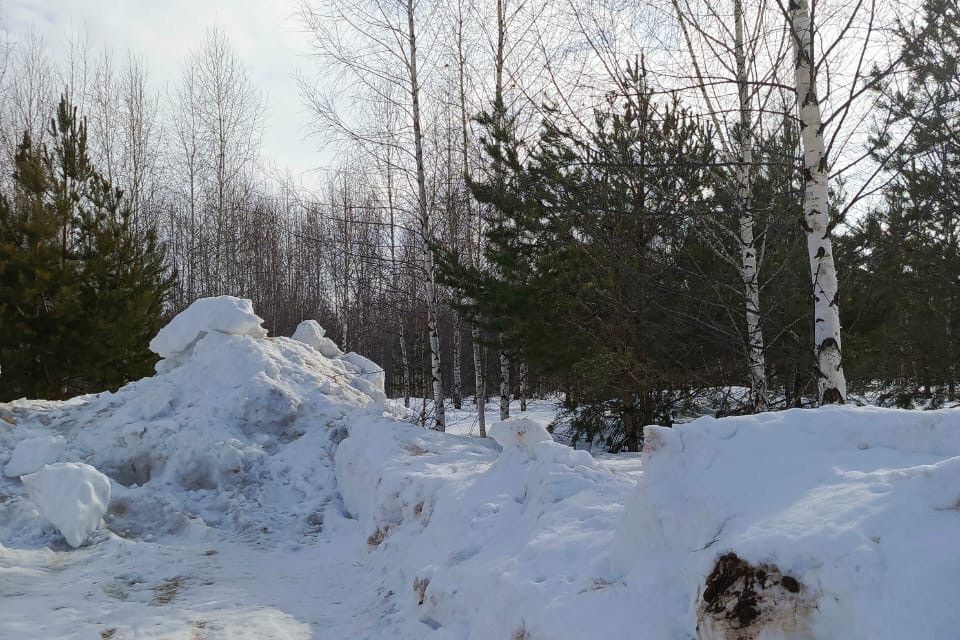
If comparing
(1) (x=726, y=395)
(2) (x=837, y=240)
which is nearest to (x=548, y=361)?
(1) (x=726, y=395)

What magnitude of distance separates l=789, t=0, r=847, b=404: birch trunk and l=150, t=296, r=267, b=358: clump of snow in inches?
310

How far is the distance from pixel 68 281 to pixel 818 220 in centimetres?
1339

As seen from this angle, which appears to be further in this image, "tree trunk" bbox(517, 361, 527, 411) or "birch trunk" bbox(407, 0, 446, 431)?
"tree trunk" bbox(517, 361, 527, 411)

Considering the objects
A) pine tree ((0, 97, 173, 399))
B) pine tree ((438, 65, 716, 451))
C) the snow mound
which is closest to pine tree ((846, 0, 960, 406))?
pine tree ((438, 65, 716, 451))

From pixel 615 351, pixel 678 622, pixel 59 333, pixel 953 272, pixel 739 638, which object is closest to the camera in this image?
pixel 739 638

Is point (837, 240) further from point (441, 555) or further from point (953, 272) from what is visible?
point (441, 555)

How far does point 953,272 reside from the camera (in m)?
10.2

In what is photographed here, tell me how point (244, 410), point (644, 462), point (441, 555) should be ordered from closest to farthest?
point (644, 462) < point (441, 555) < point (244, 410)

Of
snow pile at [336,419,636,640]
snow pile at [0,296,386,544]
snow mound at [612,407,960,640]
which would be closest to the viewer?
snow mound at [612,407,960,640]

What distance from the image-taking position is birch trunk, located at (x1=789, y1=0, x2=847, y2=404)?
426 centimetres

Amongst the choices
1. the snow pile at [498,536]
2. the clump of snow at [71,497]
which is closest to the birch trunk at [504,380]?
the snow pile at [498,536]

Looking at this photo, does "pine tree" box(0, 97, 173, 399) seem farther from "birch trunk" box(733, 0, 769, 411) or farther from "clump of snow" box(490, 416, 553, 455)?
"birch trunk" box(733, 0, 769, 411)

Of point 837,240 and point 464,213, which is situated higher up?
point 464,213

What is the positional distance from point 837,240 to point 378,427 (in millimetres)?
7580
